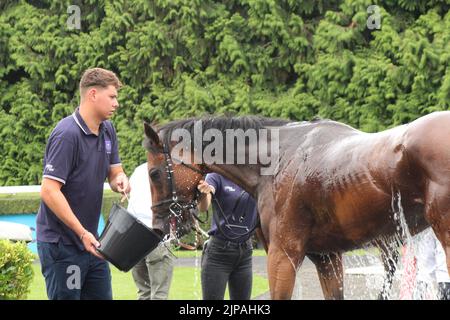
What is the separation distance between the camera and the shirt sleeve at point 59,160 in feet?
14.9

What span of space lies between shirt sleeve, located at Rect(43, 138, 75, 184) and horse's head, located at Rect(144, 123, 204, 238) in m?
0.97

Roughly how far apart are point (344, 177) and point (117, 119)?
9.77 m

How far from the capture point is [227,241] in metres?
5.77

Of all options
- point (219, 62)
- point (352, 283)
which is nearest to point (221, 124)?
point (352, 283)

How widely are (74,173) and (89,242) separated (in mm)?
409

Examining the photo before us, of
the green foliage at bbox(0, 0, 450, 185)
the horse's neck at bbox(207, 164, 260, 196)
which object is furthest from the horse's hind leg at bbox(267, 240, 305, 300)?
the green foliage at bbox(0, 0, 450, 185)

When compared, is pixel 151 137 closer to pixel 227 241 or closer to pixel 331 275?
pixel 227 241

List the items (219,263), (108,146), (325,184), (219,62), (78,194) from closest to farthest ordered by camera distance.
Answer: (78,194) → (108,146) → (325,184) → (219,263) → (219,62)

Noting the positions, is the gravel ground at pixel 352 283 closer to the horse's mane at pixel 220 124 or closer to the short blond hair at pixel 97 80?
the horse's mane at pixel 220 124

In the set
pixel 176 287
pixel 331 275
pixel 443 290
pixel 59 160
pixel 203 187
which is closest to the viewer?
pixel 59 160

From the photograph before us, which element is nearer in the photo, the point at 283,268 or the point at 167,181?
the point at 283,268

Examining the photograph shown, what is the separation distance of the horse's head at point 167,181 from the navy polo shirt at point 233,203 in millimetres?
302
